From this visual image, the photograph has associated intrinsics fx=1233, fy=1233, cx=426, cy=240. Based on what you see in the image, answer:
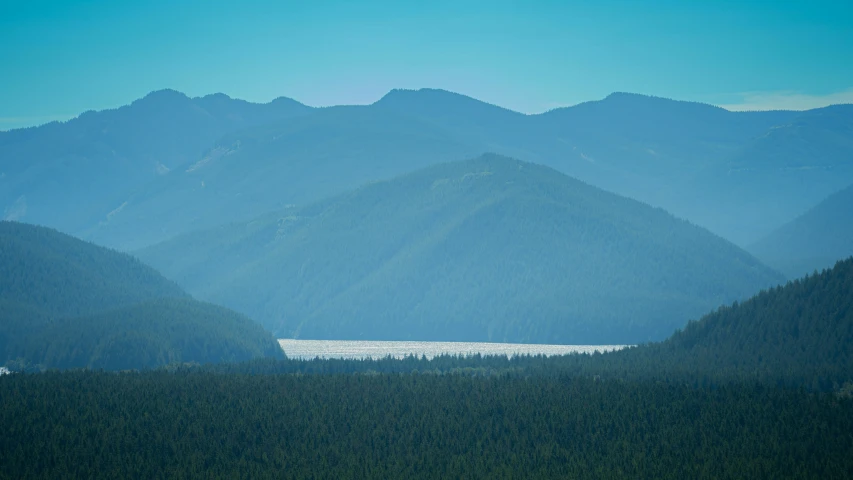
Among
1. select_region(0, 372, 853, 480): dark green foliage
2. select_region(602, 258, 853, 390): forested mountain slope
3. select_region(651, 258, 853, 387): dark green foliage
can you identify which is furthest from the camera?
select_region(651, 258, 853, 387): dark green foliage

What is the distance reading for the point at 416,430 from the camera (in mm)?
130375

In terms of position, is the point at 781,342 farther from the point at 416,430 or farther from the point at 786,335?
the point at 416,430

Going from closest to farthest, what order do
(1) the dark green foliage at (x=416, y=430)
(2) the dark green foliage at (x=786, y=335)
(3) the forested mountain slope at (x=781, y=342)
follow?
(1) the dark green foliage at (x=416, y=430) → (3) the forested mountain slope at (x=781, y=342) → (2) the dark green foliage at (x=786, y=335)

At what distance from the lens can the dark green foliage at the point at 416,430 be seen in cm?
11331

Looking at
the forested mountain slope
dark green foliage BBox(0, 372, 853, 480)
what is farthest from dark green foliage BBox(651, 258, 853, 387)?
dark green foliage BBox(0, 372, 853, 480)

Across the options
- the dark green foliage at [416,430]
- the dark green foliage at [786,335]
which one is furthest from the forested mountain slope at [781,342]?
the dark green foliage at [416,430]

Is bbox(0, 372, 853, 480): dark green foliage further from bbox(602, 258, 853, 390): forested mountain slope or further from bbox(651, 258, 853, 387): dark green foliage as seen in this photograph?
bbox(651, 258, 853, 387): dark green foliage

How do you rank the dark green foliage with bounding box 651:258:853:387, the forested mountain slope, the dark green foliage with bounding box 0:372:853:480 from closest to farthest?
the dark green foliage with bounding box 0:372:853:480 → the forested mountain slope → the dark green foliage with bounding box 651:258:853:387

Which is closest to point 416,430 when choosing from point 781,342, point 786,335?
point 781,342

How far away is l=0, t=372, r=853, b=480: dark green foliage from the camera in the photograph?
113m

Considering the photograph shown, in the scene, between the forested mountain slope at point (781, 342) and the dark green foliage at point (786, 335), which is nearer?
the forested mountain slope at point (781, 342)

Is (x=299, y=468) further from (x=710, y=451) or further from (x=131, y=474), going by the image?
(x=710, y=451)

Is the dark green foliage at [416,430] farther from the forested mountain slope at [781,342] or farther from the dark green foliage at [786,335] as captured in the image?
the dark green foliage at [786,335]

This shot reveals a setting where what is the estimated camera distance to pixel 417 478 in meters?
111
